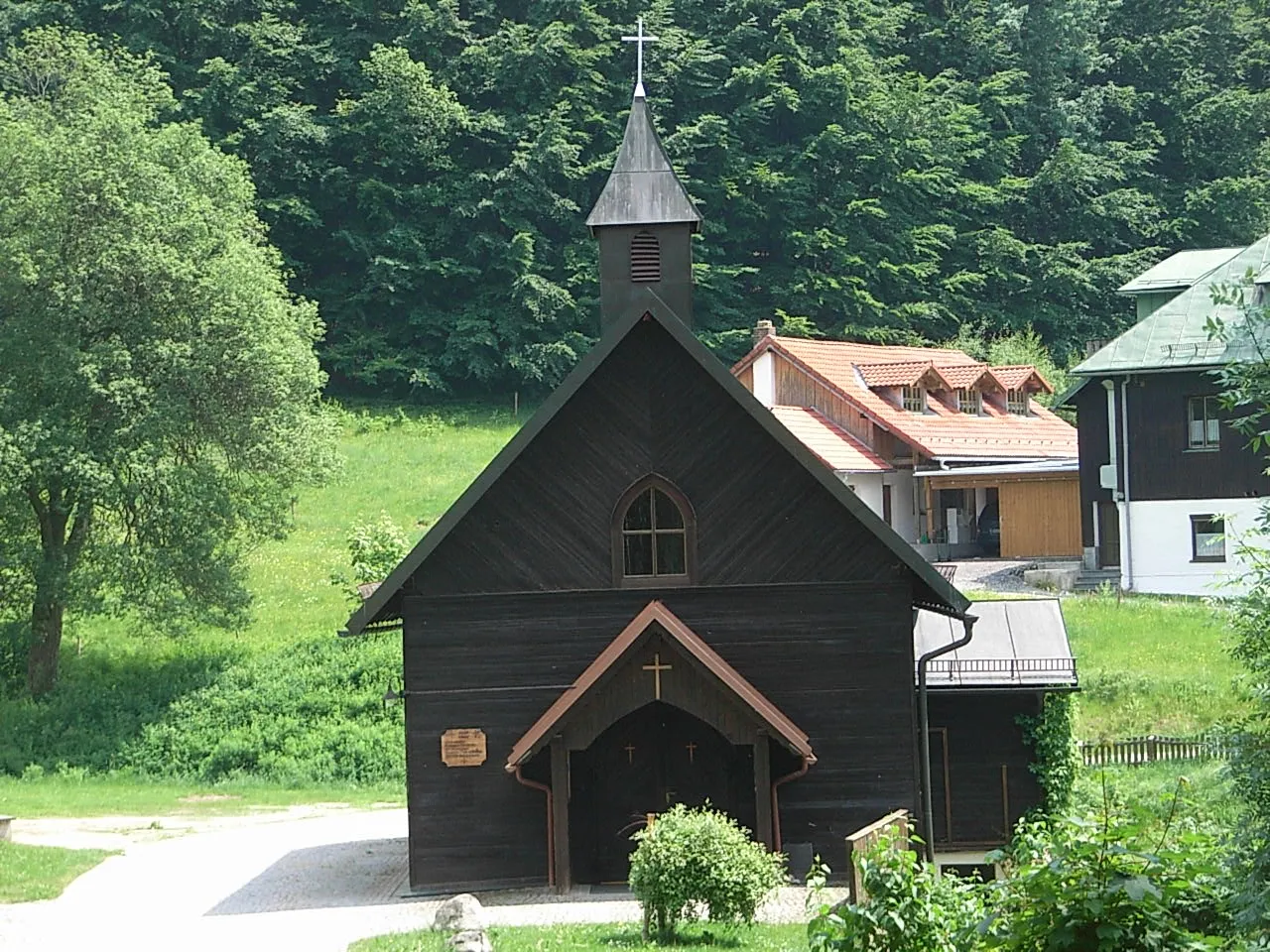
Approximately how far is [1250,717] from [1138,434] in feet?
111

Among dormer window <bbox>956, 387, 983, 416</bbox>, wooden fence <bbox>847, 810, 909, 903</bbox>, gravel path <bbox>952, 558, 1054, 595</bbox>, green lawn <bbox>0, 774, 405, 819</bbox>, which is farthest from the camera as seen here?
dormer window <bbox>956, 387, 983, 416</bbox>

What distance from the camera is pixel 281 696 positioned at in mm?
34281

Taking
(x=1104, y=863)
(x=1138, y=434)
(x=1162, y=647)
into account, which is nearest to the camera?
(x=1104, y=863)

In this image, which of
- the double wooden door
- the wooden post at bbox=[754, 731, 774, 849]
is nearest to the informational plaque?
the double wooden door

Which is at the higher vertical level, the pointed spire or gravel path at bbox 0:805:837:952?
the pointed spire

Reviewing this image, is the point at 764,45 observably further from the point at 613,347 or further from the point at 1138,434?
the point at 613,347

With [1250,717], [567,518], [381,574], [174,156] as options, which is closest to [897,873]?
[1250,717]

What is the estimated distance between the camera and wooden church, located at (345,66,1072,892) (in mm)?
20484

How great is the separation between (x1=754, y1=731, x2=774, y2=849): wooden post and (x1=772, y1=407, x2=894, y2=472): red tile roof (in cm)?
3011

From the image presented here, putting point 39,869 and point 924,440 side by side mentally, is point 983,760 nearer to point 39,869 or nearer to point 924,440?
point 39,869

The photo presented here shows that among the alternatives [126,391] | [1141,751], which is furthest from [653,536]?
[126,391]

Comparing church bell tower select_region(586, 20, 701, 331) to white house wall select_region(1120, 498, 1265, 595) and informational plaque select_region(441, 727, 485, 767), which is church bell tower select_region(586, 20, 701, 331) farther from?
white house wall select_region(1120, 498, 1265, 595)

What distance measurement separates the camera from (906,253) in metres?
71.2

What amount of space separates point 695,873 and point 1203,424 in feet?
95.8
